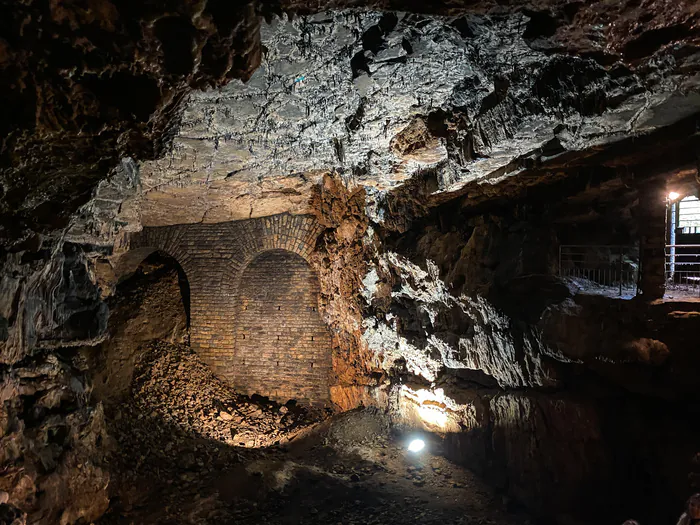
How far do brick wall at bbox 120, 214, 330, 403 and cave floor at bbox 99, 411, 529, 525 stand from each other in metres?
2.12

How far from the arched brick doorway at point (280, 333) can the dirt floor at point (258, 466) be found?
46 centimetres

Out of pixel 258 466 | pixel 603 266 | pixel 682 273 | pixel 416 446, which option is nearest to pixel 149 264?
pixel 258 466

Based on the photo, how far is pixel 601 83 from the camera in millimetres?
3123

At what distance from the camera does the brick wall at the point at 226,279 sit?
8562mm

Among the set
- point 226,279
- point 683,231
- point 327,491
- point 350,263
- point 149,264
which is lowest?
point 327,491

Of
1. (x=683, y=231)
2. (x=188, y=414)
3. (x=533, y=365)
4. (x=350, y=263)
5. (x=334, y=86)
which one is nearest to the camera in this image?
(x=334, y=86)

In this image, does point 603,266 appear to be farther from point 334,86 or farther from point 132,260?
point 132,260

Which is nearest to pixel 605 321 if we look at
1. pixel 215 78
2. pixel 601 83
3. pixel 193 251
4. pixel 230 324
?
pixel 601 83

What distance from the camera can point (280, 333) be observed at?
867cm

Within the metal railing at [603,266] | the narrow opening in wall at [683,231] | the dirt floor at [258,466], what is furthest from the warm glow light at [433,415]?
the narrow opening in wall at [683,231]

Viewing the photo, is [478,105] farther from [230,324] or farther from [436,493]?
[230,324]

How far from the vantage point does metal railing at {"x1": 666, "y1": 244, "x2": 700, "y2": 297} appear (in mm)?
5055

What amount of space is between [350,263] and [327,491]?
3.63 m

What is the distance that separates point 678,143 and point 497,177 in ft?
5.68
